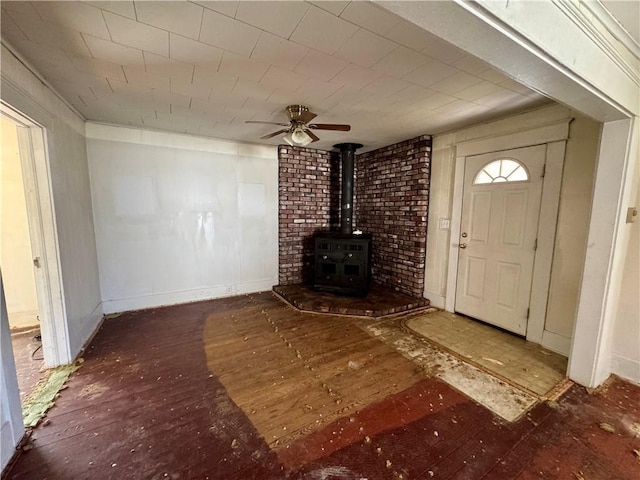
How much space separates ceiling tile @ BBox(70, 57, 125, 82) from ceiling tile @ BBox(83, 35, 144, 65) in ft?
0.25

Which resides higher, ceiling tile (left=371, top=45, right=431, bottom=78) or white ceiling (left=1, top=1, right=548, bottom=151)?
ceiling tile (left=371, top=45, right=431, bottom=78)

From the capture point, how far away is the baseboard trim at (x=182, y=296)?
3.49 metres

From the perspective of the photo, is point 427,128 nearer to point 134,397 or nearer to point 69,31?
point 69,31

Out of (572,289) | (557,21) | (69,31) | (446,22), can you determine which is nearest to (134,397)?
(69,31)

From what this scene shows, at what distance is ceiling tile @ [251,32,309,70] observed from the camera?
161 cm

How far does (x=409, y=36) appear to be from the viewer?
156 centimetres

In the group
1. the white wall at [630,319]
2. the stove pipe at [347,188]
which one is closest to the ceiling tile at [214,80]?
the stove pipe at [347,188]

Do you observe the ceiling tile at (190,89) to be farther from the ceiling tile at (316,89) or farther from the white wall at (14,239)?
the white wall at (14,239)

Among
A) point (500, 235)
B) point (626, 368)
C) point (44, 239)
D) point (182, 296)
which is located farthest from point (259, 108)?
point (626, 368)

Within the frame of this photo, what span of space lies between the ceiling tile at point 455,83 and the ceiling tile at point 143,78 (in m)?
2.21

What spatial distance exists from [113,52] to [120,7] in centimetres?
52

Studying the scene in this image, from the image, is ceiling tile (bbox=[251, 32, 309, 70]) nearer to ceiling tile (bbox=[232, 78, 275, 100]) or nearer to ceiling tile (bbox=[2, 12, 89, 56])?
ceiling tile (bbox=[232, 78, 275, 100])

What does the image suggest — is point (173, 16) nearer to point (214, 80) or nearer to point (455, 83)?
point (214, 80)

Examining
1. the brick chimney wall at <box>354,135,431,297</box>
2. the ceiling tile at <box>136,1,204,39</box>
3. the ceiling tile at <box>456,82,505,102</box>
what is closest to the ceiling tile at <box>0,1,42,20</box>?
the ceiling tile at <box>136,1,204,39</box>
